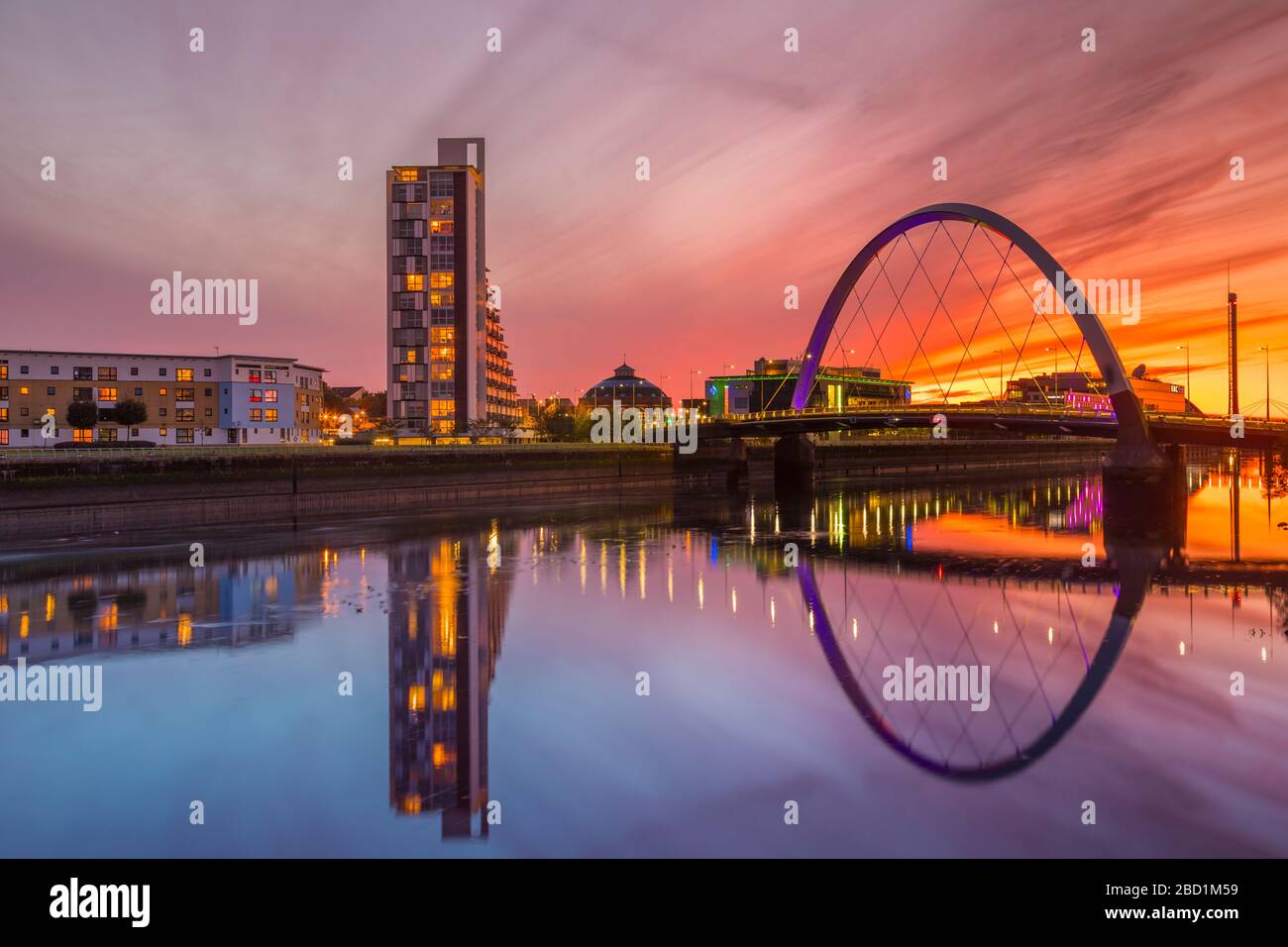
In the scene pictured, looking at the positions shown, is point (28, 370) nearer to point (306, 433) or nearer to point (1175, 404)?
point (306, 433)

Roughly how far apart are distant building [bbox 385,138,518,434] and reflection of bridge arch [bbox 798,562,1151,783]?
84.3m

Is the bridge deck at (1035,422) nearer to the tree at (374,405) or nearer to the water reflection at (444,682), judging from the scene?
the water reflection at (444,682)

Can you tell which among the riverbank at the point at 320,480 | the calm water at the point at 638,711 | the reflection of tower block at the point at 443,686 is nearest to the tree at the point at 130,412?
the riverbank at the point at 320,480

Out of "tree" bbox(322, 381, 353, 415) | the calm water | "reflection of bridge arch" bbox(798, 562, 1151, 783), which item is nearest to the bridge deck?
the calm water

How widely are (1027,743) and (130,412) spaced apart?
86.2 meters

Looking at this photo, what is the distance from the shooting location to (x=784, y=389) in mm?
169500

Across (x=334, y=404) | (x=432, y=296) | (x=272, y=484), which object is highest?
(x=432, y=296)

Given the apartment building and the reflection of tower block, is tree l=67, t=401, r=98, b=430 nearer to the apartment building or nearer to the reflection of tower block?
the apartment building

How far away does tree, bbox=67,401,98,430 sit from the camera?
75000 mm

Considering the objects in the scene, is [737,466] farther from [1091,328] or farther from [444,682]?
[444,682]

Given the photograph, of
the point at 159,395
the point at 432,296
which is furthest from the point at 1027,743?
the point at 432,296

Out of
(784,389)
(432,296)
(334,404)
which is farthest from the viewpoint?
(784,389)

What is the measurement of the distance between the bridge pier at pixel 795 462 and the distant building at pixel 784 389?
78.5 m
